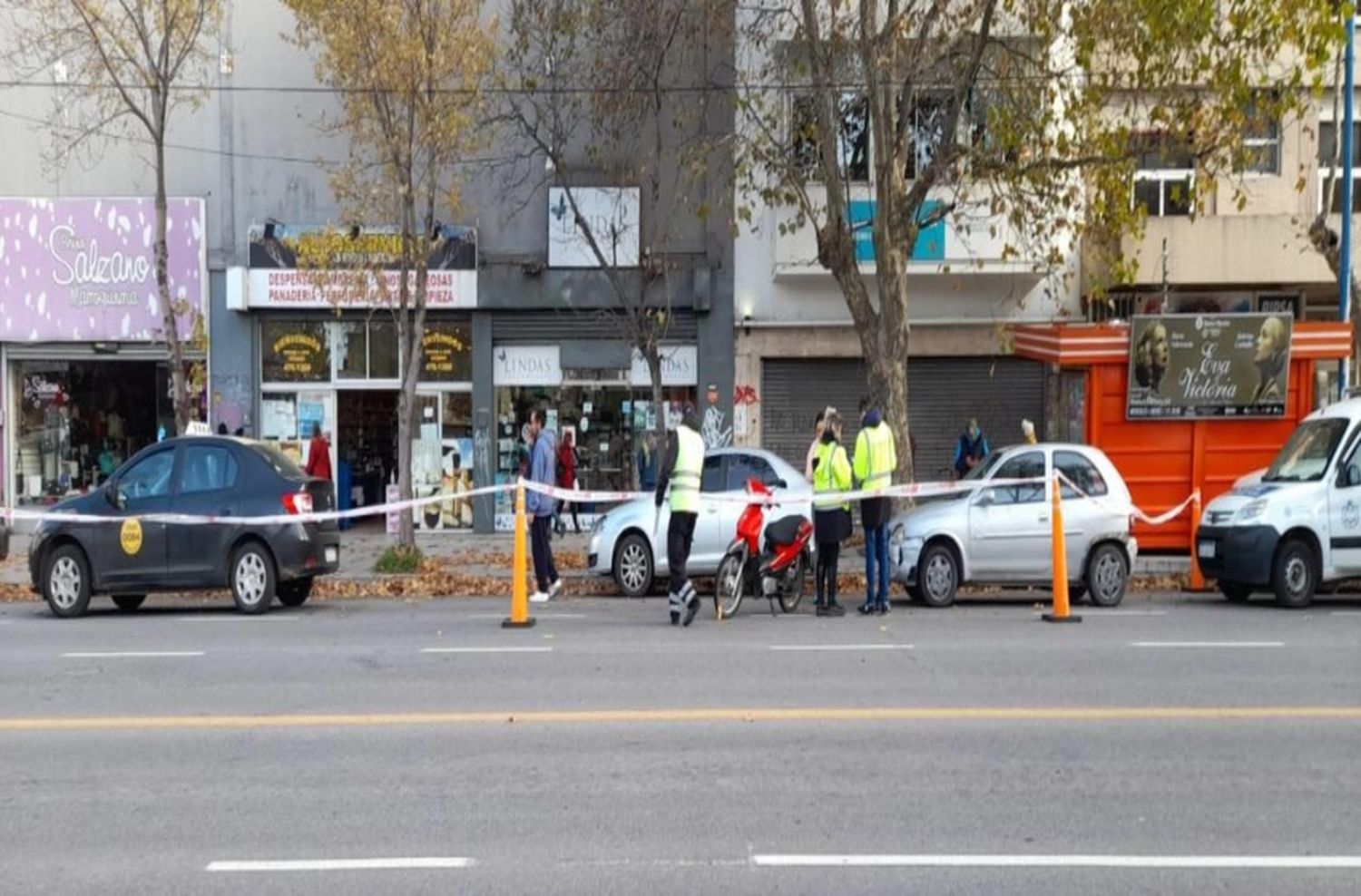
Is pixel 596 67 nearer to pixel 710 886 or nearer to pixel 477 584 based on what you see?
pixel 477 584

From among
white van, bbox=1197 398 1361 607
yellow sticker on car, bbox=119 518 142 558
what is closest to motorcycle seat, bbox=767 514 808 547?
white van, bbox=1197 398 1361 607

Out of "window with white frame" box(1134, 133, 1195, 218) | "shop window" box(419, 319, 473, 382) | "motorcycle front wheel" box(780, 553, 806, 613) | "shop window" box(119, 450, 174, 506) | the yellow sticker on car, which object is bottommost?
"motorcycle front wheel" box(780, 553, 806, 613)

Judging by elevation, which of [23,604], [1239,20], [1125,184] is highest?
[1239,20]

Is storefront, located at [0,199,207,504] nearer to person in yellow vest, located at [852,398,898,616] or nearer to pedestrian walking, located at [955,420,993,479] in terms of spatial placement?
pedestrian walking, located at [955,420,993,479]

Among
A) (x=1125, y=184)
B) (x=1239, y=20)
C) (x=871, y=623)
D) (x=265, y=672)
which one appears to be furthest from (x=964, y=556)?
(x=265, y=672)

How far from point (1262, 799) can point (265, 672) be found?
284 inches

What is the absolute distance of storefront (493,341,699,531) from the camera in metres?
24.1

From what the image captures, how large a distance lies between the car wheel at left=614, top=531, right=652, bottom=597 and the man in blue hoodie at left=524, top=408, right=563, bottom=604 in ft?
2.59

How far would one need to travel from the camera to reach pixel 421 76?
1844cm

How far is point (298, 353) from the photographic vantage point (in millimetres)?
24141

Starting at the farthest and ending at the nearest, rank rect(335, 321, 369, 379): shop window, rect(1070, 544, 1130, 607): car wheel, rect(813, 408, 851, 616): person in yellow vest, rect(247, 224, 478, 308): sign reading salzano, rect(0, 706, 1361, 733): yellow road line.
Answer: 1. rect(335, 321, 369, 379): shop window
2. rect(247, 224, 478, 308): sign reading salzano
3. rect(1070, 544, 1130, 607): car wheel
4. rect(813, 408, 851, 616): person in yellow vest
5. rect(0, 706, 1361, 733): yellow road line

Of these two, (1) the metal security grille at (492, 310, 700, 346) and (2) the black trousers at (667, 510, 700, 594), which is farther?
(1) the metal security grille at (492, 310, 700, 346)

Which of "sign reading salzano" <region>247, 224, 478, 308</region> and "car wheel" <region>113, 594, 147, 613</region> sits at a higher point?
"sign reading salzano" <region>247, 224, 478, 308</region>

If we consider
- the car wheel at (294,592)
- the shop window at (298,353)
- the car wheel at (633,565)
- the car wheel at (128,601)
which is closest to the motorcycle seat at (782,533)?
the car wheel at (633,565)
